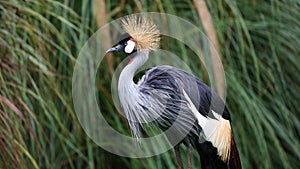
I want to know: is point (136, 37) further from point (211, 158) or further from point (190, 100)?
point (211, 158)

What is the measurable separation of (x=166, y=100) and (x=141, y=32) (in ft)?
0.44

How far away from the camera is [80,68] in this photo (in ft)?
5.85

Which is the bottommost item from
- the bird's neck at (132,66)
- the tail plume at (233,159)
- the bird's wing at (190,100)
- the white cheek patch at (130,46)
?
the tail plume at (233,159)

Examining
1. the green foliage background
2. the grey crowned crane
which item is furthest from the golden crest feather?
the green foliage background

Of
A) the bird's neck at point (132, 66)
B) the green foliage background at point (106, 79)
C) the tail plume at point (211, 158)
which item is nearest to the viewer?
the bird's neck at point (132, 66)

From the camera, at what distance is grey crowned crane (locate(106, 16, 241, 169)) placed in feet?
3.64

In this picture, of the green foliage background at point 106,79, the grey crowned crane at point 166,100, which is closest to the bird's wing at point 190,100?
the grey crowned crane at point 166,100

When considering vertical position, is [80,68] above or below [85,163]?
above

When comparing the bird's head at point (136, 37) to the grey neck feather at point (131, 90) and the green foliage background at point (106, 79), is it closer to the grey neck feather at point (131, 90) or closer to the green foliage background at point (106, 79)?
the grey neck feather at point (131, 90)

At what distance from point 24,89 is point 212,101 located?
67cm

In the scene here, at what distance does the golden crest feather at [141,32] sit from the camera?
1.10 meters

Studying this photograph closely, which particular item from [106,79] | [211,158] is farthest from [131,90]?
[106,79]

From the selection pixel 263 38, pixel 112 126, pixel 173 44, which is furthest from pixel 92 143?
pixel 263 38

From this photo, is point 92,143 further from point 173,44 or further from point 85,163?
point 173,44
